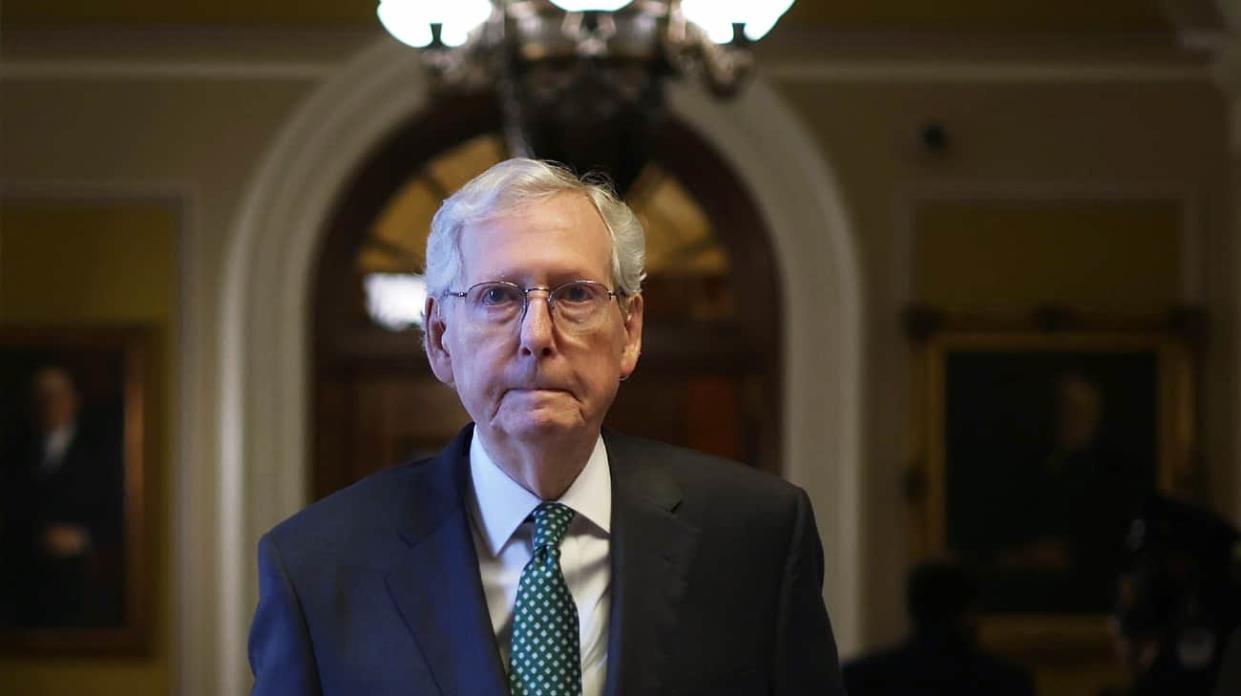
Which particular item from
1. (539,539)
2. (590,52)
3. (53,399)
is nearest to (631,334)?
(539,539)

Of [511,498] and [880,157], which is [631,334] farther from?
[880,157]

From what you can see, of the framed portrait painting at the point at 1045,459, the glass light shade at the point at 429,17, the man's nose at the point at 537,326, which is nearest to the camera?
the man's nose at the point at 537,326

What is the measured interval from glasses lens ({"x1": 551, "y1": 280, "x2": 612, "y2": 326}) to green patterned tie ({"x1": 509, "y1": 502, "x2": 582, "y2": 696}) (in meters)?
0.26

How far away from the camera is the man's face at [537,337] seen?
209cm

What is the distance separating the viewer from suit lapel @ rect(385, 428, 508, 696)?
2123mm

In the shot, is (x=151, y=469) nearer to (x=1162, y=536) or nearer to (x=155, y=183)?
(x=155, y=183)

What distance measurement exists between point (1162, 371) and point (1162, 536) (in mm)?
4320

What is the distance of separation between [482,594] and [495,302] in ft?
1.13

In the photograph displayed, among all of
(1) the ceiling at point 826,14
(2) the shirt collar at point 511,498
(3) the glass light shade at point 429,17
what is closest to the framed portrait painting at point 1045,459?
(1) the ceiling at point 826,14

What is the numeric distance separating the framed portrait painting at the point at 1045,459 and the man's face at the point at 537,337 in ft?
21.0

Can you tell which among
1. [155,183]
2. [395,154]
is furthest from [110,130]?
[395,154]

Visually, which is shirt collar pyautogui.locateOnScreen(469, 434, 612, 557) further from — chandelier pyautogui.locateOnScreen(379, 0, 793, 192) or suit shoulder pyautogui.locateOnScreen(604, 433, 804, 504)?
chandelier pyautogui.locateOnScreen(379, 0, 793, 192)

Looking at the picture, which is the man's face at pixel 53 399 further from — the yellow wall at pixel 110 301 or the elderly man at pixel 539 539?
the elderly man at pixel 539 539

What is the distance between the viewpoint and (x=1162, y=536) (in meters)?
4.33
